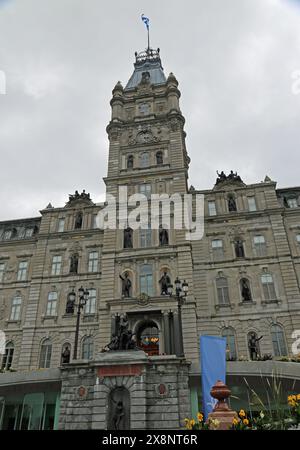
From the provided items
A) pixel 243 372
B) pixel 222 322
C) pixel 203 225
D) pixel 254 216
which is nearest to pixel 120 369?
pixel 243 372

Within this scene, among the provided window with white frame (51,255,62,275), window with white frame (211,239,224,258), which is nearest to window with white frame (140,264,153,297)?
window with white frame (211,239,224,258)

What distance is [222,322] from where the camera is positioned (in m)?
29.2

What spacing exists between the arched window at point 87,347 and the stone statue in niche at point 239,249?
48.8 feet

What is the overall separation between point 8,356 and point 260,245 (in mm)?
24370

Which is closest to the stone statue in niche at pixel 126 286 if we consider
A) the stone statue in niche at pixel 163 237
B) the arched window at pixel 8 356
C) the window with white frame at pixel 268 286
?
the stone statue in niche at pixel 163 237

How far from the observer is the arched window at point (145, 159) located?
121 feet

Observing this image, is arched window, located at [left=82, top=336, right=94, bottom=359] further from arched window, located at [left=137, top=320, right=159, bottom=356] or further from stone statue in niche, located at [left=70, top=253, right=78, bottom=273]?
stone statue in niche, located at [left=70, top=253, right=78, bottom=273]

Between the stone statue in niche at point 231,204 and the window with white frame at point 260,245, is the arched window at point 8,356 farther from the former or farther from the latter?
the stone statue in niche at point 231,204

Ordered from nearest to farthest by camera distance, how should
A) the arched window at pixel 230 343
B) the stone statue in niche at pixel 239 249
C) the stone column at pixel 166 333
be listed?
1. the stone column at pixel 166 333
2. the arched window at pixel 230 343
3. the stone statue in niche at pixel 239 249

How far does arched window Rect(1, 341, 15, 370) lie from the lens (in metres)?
30.4

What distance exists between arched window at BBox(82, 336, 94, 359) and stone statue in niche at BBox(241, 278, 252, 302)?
13.5 metres

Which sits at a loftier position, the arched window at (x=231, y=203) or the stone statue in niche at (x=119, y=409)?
the arched window at (x=231, y=203)

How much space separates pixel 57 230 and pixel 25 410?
1884 cm
